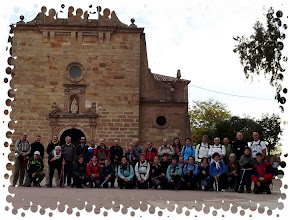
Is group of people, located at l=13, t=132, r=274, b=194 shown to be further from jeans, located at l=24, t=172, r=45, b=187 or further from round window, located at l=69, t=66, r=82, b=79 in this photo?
round window, located at l=69, t=66, r=82, b=79

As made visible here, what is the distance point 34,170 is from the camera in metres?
12.6

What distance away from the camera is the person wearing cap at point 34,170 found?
41.1 ft

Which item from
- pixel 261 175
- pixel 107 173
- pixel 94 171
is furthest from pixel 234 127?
pixel 261 175

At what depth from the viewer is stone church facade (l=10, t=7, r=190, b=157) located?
22047 mm

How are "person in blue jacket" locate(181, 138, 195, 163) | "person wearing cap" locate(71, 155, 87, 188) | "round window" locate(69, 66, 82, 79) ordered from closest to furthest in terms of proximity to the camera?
"person wearing cap" locate(71, 155, 87, 188) → "person in blue jacket" locate(181, 138, 195, 163) → "round window" locate(69, 66, 82, 79)

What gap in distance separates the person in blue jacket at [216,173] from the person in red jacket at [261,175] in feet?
3.65

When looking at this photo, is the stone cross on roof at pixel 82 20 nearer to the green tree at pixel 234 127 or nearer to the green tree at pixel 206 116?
the green tree at pixel 234 127

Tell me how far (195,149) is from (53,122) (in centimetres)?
1063

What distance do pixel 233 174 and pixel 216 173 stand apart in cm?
50

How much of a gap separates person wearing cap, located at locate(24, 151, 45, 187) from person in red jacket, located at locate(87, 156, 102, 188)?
5.03 ft

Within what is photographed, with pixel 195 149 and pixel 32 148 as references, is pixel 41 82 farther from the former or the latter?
pixel 195 149

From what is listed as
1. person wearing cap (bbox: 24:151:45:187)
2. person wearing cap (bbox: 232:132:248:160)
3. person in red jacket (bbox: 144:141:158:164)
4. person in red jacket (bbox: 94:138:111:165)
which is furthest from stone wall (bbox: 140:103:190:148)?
person wearing cap (bbox: 24:151:45:187)

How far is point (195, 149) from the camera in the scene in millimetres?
13570

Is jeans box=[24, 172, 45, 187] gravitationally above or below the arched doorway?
below
